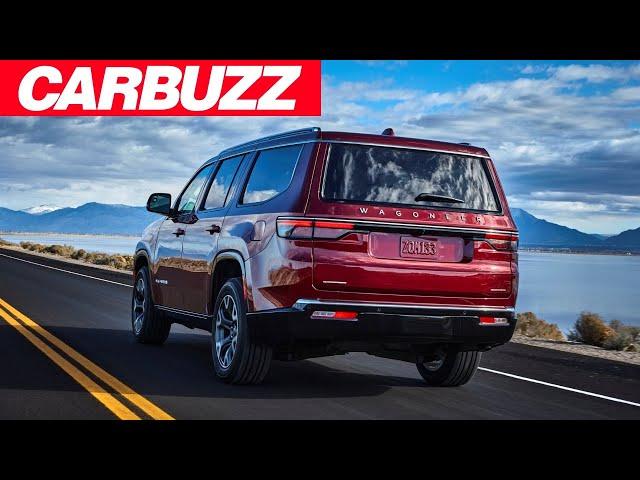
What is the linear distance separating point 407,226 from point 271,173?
150 centimetres

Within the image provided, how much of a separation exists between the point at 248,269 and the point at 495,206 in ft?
7.36

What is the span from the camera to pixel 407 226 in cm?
759

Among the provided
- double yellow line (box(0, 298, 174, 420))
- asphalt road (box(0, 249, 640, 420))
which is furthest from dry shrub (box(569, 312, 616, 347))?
double yellow line (box(0, 298, 174, 420))

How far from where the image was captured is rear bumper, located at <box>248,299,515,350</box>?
7.42 meters

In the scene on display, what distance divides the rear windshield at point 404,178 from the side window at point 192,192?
2.82m

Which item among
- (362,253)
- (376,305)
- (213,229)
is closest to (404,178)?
(362,253)

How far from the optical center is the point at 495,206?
8.20 metres

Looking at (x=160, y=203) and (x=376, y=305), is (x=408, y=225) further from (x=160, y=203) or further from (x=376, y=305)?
(x=160, y=203)

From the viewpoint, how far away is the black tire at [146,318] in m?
11.2

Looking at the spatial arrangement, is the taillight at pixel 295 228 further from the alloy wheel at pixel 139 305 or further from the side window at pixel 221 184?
the alloy wheel at pixel 139 305

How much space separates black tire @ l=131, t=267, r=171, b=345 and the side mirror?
105cm

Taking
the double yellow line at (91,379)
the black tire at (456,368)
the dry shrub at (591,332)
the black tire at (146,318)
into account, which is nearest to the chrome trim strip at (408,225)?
the black tire at (456,368)
